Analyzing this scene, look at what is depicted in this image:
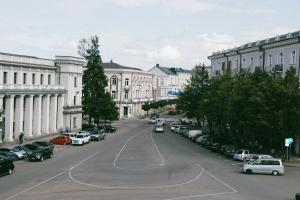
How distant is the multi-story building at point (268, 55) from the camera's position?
63.7 m

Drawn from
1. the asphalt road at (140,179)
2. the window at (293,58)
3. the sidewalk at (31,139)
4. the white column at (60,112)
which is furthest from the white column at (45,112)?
the window at (293,58)

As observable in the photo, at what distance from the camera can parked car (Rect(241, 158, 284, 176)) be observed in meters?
43.5

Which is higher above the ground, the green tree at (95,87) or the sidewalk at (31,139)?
the green tree at (95,87)

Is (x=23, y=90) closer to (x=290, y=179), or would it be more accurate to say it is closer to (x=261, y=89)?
(x=261, y=89)

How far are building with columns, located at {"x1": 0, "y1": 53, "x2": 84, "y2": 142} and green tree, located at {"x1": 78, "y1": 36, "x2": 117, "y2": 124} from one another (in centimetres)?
326

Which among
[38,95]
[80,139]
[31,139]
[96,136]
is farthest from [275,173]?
[38,95]

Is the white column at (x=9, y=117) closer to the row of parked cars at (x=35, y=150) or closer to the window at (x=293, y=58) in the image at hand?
the row of parked cars at (x=35, y=150)

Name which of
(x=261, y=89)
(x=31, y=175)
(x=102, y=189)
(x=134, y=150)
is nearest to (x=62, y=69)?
(x=134, y=150)

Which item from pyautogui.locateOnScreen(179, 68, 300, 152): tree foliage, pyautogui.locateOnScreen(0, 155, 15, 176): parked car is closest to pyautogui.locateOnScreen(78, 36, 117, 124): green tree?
pyautogui.locateOnScreen(179, 68, 300, 152): tree foliage

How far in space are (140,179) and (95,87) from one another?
6135 cm

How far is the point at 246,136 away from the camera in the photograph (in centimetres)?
6344

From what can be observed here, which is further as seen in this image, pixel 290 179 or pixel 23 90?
pixel 23 90

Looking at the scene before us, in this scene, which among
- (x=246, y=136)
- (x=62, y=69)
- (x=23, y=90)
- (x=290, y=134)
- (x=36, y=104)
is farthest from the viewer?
(x=62, y=69)

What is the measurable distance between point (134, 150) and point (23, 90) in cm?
1894
